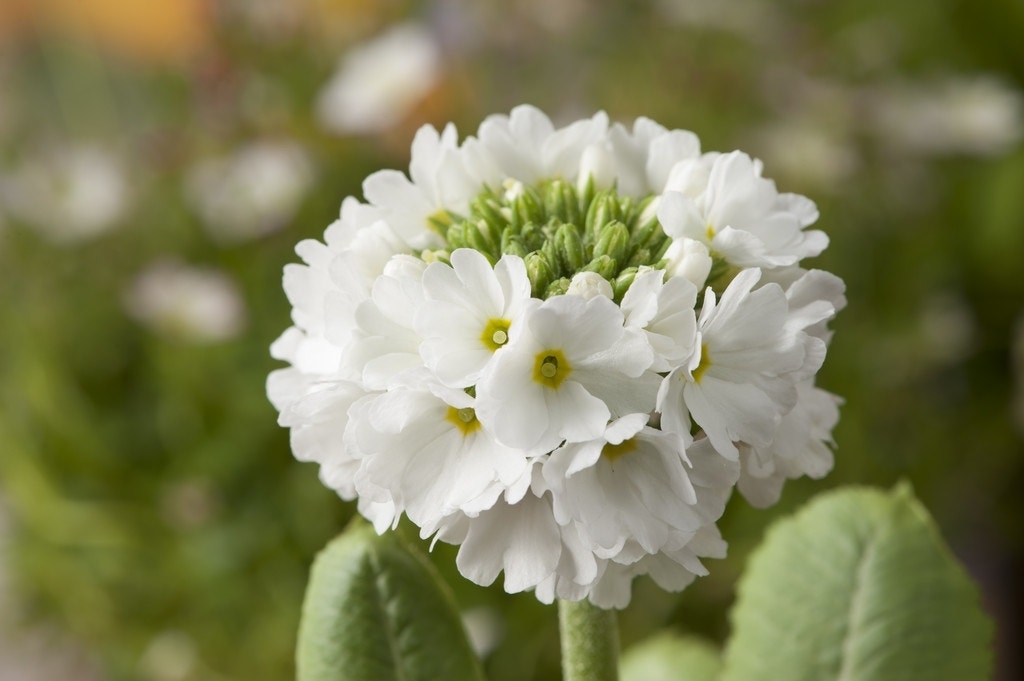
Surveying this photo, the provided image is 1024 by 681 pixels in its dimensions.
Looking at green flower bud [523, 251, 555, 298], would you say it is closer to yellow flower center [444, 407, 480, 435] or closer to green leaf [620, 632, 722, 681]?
yellow flower center [444, 407, 480, 435]

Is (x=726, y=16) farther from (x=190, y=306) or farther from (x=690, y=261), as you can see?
(x=690, y=261)

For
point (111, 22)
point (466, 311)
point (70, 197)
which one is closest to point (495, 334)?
point (466, 311)

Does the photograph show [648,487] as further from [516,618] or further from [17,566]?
[17,566]

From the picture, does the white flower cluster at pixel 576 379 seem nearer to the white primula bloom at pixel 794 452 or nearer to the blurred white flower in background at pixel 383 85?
the white primula bloom at pixel 794 452

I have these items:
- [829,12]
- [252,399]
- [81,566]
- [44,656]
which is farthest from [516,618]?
[829,12]

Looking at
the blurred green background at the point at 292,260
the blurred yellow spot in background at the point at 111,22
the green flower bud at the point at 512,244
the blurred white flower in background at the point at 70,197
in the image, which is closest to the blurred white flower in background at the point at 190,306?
the blurred green background at the point at 292,260

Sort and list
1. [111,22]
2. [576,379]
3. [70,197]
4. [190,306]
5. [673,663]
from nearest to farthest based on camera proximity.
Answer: [576,379] < [673,663] < [190,306] < [70,197] < [111,22]
